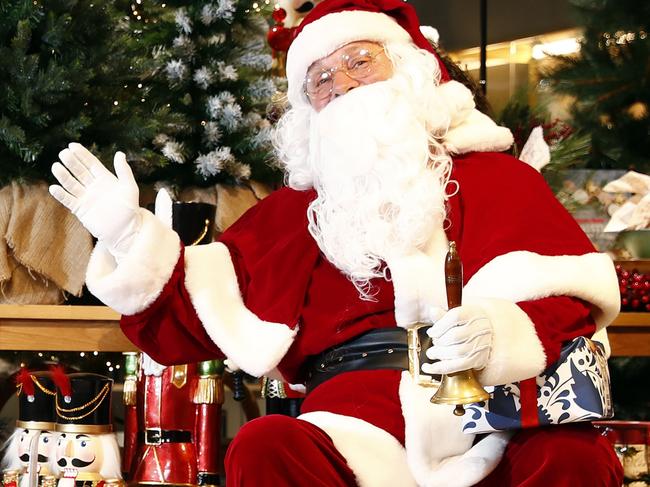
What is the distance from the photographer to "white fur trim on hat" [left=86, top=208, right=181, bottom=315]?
7.00 feet

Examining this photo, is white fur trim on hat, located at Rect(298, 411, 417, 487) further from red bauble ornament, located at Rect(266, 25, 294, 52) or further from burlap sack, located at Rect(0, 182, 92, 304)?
red bauble ornament, located at Rect(266, 25, 294, 52)

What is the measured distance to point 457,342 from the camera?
66.6 inches

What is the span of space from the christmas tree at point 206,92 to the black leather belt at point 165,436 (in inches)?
28.6

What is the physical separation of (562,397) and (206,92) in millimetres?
1590

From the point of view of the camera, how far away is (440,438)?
6.42 ft

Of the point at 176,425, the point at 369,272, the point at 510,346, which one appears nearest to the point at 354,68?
the point at 369,272

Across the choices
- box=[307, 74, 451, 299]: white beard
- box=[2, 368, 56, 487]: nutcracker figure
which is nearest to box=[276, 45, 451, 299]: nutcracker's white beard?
box=[307, 74, 451, 299]: white beard

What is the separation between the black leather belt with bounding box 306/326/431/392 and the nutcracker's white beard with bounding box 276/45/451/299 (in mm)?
85

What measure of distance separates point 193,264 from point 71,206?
0.30 metres

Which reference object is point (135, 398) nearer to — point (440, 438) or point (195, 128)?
point (195, 128)

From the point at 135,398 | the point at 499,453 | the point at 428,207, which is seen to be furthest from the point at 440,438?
the point at 135,398

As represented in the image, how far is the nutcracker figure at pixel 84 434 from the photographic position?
→ 252 cm

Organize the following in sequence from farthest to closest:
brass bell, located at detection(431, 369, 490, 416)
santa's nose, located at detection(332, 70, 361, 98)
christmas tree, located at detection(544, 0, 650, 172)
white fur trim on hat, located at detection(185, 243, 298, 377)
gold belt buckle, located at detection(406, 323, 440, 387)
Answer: christmas tree, located at detection(544, 0, 650, 172) < santa's nose, located at detection(332, 70, 361, 98) < white fur trim on hat, located at detection(185, 243, 298, 377) < gold belt buckle, located at detection(406, 323, 440, 387) < brass bell, located at detection(431, 369, 490, 416)

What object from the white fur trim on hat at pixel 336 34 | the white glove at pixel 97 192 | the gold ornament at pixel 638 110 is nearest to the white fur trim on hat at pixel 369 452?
the white glove at pixel 97 192
